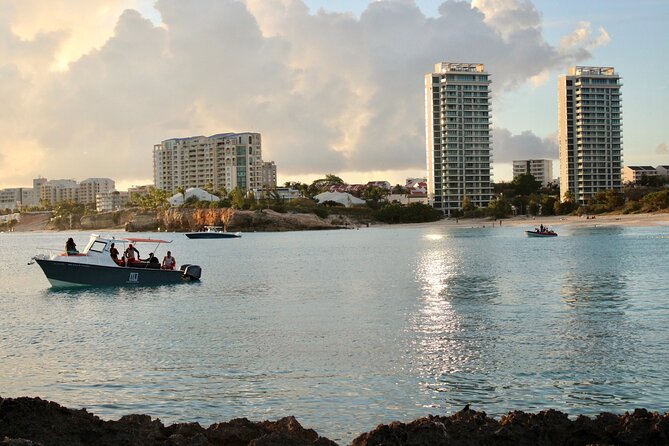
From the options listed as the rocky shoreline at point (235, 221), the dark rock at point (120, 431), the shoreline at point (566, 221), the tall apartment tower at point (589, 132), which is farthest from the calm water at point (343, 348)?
the tall apartment tower at point (589, 132)

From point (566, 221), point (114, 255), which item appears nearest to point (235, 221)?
point (566, 221)

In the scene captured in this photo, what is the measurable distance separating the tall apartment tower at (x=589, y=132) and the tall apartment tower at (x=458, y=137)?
2031 cm

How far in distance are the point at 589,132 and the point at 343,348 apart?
181 metres

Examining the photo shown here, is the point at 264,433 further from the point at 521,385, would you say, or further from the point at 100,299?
the point at 100,299

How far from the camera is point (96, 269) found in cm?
3797

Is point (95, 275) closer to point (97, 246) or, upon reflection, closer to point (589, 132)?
point (97, 246)

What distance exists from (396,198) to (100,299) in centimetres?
16601

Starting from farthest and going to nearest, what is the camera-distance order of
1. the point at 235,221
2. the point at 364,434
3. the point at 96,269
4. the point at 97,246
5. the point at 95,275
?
the point at 235,221 < the point at 97,246 < the point at 95,275 < the point at 96,269 < the point at 364,434

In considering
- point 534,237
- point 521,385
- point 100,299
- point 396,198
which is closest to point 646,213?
point 534,237

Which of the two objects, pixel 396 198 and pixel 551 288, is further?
pixel 396 198

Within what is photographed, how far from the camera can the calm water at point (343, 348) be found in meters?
13.8

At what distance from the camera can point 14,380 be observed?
53.2 feet

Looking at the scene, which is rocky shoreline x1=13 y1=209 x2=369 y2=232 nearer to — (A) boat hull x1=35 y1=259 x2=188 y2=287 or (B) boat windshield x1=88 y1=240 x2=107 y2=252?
(A) boat hull x1=35 y1=259 x2=188 y2=287

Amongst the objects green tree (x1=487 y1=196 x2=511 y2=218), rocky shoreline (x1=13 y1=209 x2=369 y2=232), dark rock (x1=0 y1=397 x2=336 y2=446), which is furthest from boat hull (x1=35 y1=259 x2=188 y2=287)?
green tree (x1=487 y1=196 x2=511 y2=218)
